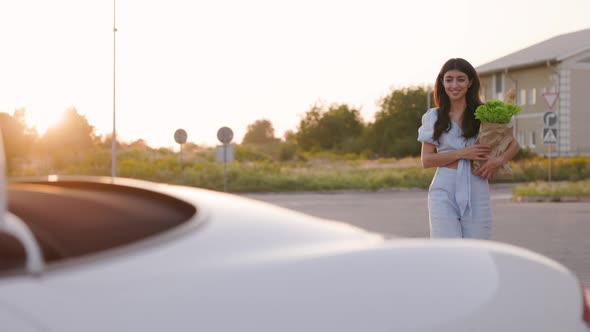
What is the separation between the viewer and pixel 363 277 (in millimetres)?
2873

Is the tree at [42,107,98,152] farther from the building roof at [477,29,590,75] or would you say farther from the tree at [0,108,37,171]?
the building roof at [477,29,590,75]

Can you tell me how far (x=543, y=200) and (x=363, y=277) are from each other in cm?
2600

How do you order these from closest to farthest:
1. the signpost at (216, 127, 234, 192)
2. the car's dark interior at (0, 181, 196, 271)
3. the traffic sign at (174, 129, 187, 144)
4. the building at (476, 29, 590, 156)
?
the car's dark interior at (0, 181, 196, 271)
the signpost at (216, 127, 234, 192)
the traffic sign at (174, 129, 187, 144)
the building at (476, 29, 590, 156)

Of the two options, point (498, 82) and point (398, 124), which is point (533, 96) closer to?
point (498, 82)

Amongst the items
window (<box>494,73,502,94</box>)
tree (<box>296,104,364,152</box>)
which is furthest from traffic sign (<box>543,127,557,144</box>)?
tree (<box>296,104,364,152</box>)

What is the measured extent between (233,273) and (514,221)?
56.4 ft

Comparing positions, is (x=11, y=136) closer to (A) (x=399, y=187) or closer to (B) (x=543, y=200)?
(A) (x=399, y=187)

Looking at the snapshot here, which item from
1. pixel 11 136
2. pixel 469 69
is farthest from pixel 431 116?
pixel 11 136

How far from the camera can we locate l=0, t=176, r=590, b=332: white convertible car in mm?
2578

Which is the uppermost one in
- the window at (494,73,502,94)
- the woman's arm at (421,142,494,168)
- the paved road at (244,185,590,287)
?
the window at (494,73,502,94)

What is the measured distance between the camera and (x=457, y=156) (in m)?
6.30

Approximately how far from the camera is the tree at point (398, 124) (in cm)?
7844

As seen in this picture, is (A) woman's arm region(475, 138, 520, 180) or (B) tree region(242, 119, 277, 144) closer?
(A) woman's arm region(475, 138, 520, 180)

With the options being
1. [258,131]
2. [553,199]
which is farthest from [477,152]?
[258,131]
